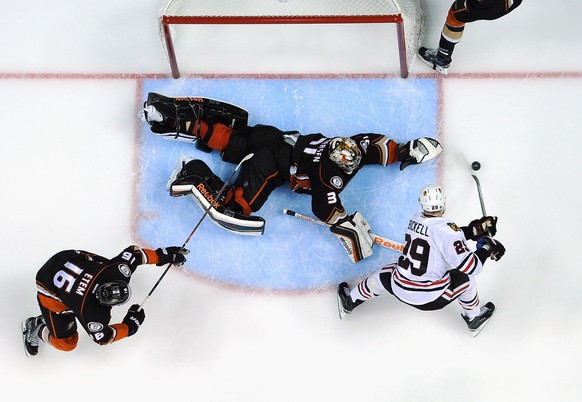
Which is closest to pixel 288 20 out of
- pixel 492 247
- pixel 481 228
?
pixel 481 228

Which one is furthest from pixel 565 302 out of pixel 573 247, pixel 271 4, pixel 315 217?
pixel 271 4

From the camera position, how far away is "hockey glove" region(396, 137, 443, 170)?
5359 millimetres

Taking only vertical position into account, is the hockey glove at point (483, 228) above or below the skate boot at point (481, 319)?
above

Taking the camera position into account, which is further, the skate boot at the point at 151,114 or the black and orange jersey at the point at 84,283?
the skate boot at the point at 151,114

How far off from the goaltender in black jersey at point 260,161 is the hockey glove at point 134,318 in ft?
2.31

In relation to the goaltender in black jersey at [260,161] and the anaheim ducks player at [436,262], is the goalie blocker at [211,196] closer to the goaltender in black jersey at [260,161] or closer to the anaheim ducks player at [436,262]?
the goaltender in black jersey at [260,161]

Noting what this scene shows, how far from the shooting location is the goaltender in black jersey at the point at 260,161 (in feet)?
17.2

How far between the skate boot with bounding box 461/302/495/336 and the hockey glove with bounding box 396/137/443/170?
94cm

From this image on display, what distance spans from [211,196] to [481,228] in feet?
5.16

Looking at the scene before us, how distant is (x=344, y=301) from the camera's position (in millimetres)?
5266

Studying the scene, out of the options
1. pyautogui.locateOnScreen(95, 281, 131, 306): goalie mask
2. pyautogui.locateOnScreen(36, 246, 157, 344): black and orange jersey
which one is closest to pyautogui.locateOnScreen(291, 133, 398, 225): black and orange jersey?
pyautogui.locateOnScreen(36, 246, 157, 344): black and orange jersey

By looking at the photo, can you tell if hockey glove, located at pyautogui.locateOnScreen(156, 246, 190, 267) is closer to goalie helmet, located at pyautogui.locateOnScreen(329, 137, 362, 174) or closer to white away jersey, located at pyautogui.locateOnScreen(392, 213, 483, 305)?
goalie helmet, located at pyautogui.locateOnScreen(329, 137, 362, 174)

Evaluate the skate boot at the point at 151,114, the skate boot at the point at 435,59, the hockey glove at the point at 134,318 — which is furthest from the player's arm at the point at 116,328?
the skate boot at the point at 435,59

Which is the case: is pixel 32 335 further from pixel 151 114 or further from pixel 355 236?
pixel 355 236
